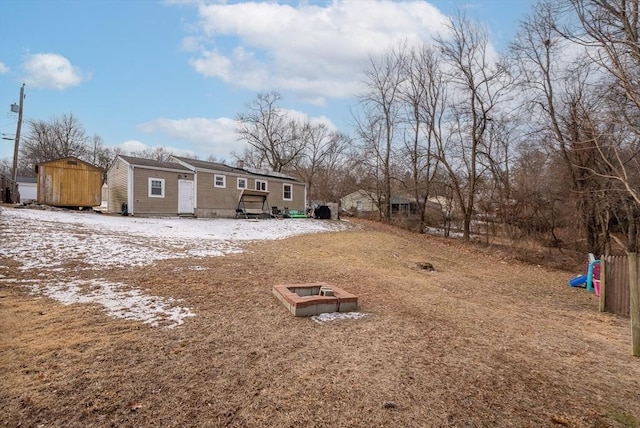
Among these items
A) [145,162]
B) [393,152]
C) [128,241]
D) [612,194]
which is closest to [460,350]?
[128,241]

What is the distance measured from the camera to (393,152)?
25.7m

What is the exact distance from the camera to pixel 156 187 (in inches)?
699

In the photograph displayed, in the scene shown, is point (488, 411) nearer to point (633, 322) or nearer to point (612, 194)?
point (633, 322)

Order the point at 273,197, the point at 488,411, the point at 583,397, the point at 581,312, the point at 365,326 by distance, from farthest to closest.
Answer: the point at 273,197 < the point at 581,312 < the point at 365,326 < the point at 583,397 < the point at 488,411

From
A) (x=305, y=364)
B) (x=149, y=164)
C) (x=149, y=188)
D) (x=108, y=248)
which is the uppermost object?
(x=149, y=164)

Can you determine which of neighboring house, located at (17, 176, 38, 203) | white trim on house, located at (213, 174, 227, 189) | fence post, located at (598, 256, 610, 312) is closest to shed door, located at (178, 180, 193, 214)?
white trim on house, located at (213, 174, 227, 189)

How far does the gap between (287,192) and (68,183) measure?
1289cm

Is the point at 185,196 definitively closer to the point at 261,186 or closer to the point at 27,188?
the point at 261,186

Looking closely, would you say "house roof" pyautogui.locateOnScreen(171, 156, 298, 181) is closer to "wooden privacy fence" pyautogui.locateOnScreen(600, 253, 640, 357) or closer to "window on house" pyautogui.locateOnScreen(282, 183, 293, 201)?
"window on house" pyautogui.locateOnScreen(282, 183, 293, 201)

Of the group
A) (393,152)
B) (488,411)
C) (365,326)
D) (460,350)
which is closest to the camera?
(488,411)

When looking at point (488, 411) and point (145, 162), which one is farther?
point (145, 162)

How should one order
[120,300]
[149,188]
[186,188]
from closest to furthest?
[120,300]
[149,188]
[186,188]

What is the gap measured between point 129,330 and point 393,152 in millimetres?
23988

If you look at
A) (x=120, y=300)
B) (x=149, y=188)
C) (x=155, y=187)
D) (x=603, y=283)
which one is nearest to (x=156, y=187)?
(x=155, y=187)
